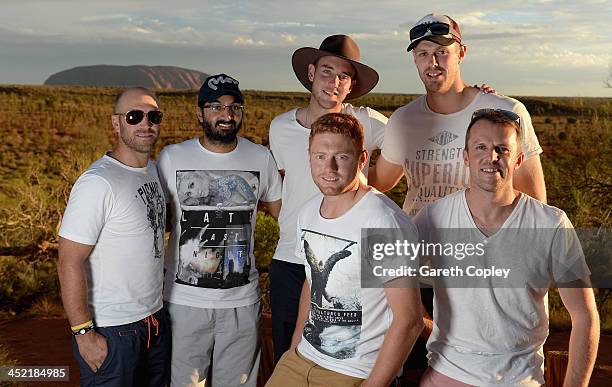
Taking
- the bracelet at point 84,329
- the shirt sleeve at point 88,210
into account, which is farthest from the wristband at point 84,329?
the shirt sleeve at point 88,210

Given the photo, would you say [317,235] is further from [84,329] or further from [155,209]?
[84,329]

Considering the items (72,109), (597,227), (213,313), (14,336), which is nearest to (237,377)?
(213,313)

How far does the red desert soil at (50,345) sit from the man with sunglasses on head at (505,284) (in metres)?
3.64

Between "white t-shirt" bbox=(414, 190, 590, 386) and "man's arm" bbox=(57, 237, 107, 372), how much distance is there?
1.62m

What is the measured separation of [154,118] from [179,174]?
348 mm

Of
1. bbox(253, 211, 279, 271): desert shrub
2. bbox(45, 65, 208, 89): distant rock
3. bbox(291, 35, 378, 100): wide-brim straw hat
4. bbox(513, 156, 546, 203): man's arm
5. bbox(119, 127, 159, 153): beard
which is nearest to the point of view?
bbox(119, 127, 159, 153): beard

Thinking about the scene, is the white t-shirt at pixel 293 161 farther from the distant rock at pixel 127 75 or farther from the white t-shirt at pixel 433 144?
the distant rock at pixel 127 75

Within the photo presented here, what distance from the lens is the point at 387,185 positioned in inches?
177

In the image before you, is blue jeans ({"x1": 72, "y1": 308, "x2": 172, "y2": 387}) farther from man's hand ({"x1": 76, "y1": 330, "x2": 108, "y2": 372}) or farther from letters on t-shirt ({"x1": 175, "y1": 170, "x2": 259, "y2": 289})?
letters on t-shirt ({"x1": 175, "y1": 170, "x2": 259, "y2": 289})

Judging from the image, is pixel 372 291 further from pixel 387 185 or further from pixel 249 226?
pixel 387 185

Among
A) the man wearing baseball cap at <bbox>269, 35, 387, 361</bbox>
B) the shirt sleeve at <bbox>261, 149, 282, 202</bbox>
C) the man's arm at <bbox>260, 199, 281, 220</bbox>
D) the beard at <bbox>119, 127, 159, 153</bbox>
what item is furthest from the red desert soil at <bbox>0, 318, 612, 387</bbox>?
the beard at <bbox>119, 127, 159, 153</bbox>

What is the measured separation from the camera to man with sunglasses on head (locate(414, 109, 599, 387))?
294 cm

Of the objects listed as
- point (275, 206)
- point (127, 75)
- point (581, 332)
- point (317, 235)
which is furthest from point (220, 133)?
point (127, 75)

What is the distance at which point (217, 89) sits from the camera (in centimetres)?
407
